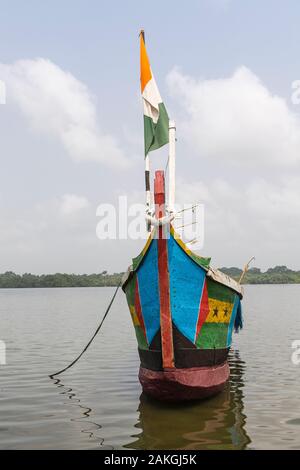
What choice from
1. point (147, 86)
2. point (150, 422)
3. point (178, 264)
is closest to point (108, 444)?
point (150, 422)

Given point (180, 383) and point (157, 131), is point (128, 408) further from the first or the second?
point (157, 131)

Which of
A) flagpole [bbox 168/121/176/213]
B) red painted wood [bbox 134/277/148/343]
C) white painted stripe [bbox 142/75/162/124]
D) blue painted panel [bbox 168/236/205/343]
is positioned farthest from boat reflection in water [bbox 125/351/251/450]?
white painted stripe [bbox 142/75/162/124]

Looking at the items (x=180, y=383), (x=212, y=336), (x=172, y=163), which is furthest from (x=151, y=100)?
(x=180, y=383)

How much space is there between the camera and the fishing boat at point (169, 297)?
9641mm

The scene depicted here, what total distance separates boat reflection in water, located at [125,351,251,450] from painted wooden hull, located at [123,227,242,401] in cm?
27

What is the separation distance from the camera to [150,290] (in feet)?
33.0

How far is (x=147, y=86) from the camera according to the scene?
34.0 feet

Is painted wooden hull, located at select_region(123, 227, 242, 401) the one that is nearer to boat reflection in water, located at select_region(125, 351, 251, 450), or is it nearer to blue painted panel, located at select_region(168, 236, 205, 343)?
blue painted panel, located at select_region(168, 236, 205, 343)

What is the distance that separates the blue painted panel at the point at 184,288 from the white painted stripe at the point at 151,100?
2.66 m

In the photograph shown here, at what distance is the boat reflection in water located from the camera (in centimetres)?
800

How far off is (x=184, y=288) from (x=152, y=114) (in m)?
3.64

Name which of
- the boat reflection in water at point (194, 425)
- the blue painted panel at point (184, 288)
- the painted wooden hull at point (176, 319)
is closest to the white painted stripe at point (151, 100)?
the painted wooden hull at point (176, 319)

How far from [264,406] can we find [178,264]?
141 inches

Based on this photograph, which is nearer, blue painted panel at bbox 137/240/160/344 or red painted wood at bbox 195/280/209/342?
blue painted panel at bbox 137/240/160/344
